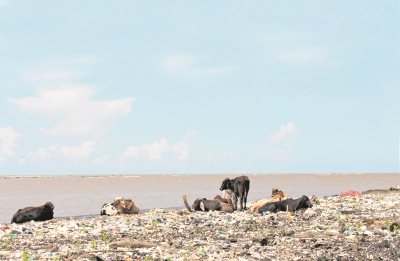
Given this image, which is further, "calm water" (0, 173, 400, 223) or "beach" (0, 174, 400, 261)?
"calm water" (0, 173, 400, 223)

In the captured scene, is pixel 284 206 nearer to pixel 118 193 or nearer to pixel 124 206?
pixel 124 206

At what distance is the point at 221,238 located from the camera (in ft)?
33.7

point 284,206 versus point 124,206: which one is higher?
point 284,206

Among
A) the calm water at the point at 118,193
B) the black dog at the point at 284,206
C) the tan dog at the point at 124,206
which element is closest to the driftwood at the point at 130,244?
the black dog at the point at 284,206

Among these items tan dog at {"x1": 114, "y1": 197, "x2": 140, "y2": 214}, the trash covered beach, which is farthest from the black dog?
tan dog at {"x1": 114, "y1": 197, "x2": 140, "y2": 214}

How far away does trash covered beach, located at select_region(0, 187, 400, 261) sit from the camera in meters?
8.41

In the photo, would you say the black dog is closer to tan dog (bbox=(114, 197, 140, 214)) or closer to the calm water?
tan dog (bbox=(114, 197, 140, 214))

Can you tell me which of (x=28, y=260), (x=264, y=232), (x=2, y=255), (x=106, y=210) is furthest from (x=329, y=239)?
(x=106, y=210)

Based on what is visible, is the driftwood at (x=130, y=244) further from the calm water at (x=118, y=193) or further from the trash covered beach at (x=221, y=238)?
the calm water at (x=118, y=193)

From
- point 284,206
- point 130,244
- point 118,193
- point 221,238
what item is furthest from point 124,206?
point 118,193

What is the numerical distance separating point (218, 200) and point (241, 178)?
1256 mm

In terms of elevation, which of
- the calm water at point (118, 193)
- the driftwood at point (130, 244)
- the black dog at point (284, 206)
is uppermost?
the black dog at point (284, 206)

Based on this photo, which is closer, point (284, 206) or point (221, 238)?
point (221, 238)

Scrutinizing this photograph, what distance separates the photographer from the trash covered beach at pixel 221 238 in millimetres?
8414
